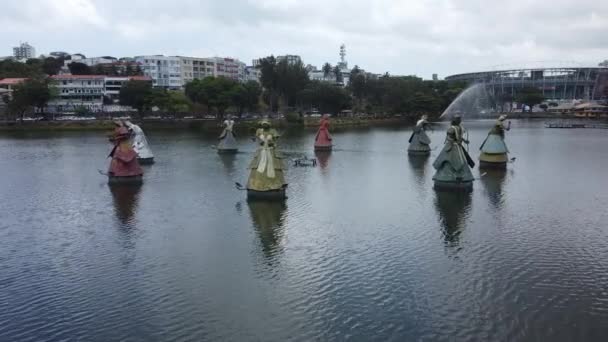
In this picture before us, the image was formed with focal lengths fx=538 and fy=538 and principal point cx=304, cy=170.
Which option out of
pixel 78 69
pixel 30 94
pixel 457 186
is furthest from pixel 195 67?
pixel 457 186

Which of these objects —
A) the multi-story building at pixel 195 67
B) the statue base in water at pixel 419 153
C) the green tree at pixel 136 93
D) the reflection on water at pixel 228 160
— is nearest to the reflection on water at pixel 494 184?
the statue base in water at pixel 419 153

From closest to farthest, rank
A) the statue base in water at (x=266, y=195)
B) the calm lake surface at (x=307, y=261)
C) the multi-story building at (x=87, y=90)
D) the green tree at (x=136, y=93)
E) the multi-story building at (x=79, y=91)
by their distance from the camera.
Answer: the calm lake surface at (x=307, y=261) → the statue base in water at (x=266, y=195) → the green tree at (x=136, y=93) → the multi-story building at (x=79, y=91) → the multi-story building at (x=87, y=90)

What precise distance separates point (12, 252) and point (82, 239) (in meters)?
2.51

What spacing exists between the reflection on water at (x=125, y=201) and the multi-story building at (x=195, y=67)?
119m

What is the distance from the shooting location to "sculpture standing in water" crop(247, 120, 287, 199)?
2659 cm

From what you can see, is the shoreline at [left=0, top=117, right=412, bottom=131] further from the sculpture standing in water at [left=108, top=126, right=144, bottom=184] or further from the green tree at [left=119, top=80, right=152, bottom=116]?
the sculpture standing in water at [left=108, top=126, right=144, bottom=184]

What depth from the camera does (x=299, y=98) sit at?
111 metres

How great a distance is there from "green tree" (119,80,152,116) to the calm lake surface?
2380 inches

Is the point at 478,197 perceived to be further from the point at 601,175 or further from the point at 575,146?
the point at 575,146

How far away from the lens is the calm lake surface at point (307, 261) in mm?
13672

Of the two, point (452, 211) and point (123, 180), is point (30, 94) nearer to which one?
point (123, 180)

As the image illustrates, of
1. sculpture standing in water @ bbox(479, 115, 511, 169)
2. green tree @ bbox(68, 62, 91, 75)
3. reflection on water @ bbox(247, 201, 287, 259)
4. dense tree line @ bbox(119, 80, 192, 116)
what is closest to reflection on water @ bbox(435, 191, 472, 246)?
reflection on water @ bbox(247, 201, 287, 259)

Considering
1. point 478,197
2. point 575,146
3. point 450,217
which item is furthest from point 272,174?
point 575,146

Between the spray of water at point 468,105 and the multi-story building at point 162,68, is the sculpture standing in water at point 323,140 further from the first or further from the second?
the multi-story building at point 162,68
